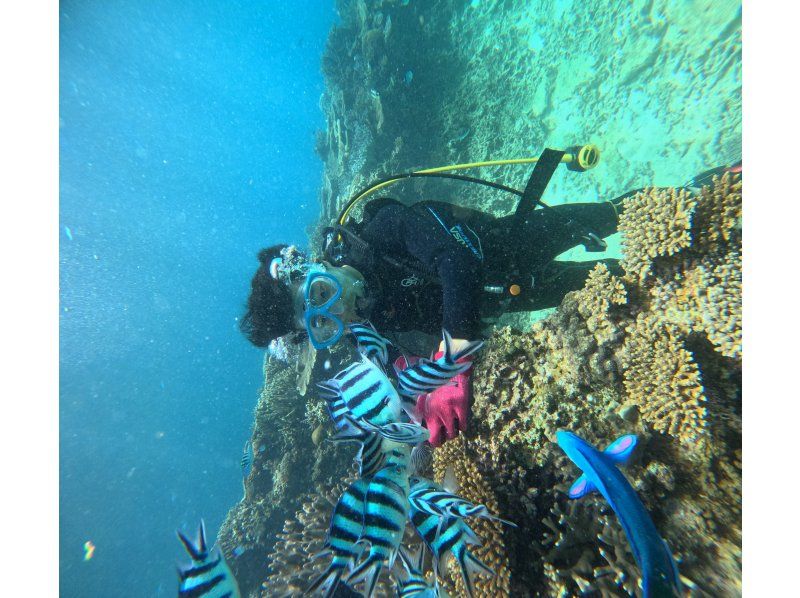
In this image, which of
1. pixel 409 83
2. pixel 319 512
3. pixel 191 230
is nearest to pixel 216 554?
pixel 319 512

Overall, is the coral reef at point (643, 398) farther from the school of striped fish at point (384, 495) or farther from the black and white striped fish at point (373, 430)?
the black and white striped fish at point (373, 430)

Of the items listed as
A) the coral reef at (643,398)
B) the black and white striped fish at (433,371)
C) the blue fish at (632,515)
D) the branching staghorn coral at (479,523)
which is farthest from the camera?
the branching staghorn coral at (479,523)

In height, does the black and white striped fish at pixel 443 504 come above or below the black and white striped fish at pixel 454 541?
above

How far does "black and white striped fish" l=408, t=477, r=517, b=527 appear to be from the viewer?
5.58ft

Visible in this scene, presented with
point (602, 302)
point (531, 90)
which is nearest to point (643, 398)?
point (602, 302)

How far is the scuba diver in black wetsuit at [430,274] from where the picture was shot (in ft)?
10.2

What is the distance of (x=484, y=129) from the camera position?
9.77m

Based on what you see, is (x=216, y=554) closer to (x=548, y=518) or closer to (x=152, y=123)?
(x=548, y=518)

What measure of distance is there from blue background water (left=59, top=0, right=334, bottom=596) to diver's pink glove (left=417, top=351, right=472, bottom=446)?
4147 cm

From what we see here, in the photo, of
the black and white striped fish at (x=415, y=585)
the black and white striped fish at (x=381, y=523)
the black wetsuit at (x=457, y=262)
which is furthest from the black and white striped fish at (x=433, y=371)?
the black and white striped fish at (x=415, y=585)

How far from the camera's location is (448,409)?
3.17 meters

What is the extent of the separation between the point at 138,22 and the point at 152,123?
34950 millimetres

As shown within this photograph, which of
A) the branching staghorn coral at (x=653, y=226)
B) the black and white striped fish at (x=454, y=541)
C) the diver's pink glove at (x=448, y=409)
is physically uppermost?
the branching staghorn coral at (x=653, y=226)
